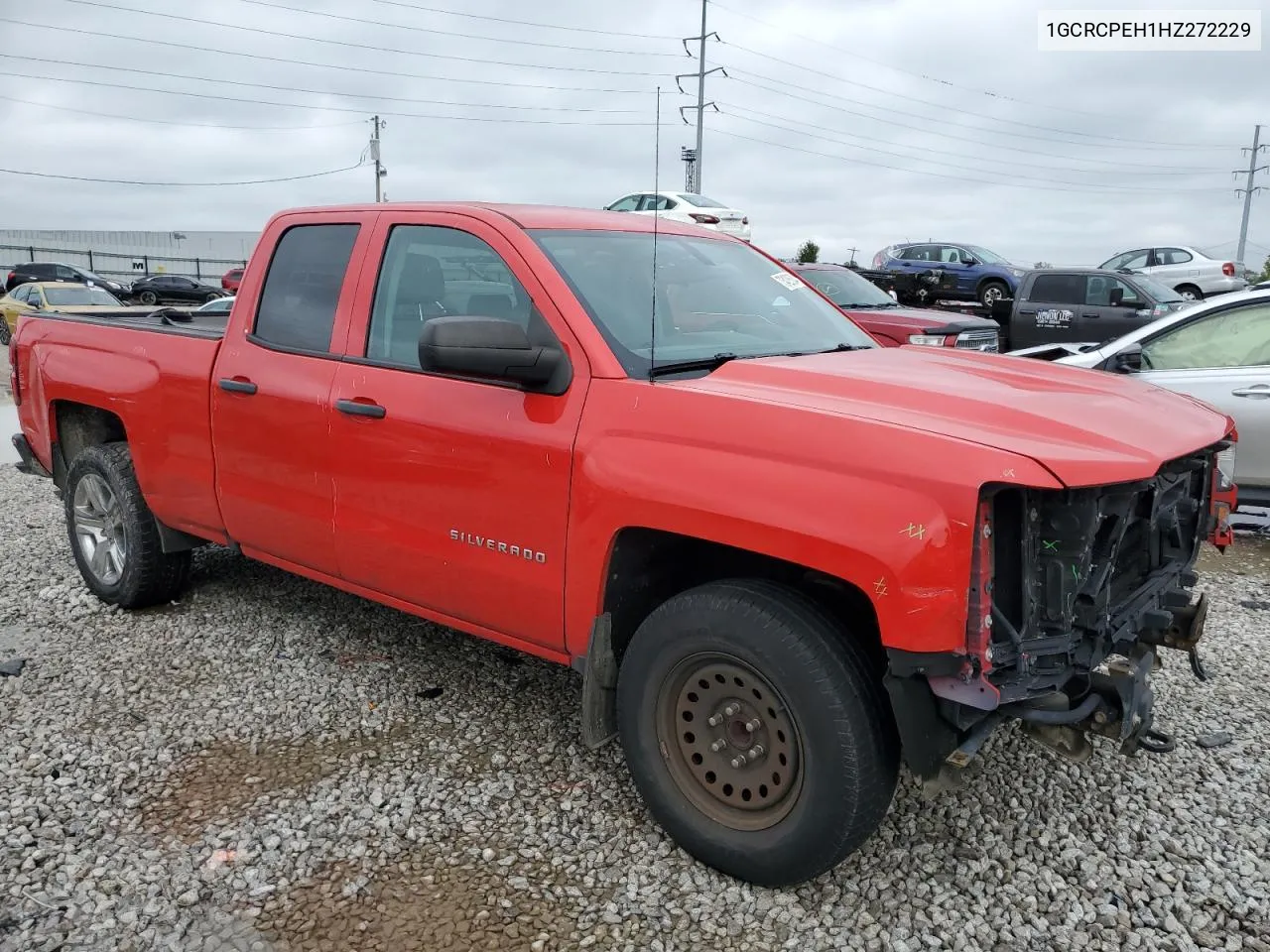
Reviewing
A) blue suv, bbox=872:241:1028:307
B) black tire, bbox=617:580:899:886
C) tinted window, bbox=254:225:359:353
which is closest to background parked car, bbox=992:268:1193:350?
blue suv, bbox=872:241:1028:307

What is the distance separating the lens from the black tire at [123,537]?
16.1ft

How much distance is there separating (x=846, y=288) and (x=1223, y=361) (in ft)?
16.5

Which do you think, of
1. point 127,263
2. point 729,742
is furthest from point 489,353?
point 127,263

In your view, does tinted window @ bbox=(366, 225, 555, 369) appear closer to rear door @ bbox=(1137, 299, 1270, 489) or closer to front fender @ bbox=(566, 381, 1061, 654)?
front fender @ bbox=(566, 381, 1061, 654)

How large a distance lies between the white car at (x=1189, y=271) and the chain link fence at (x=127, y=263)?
3456cm

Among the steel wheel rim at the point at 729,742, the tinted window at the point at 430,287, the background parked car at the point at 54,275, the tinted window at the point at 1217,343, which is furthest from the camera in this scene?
the background parked car at the point at 54,275

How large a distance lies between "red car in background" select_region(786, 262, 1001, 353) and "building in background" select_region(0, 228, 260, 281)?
137 ft

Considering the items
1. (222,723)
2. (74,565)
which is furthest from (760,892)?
(74,565)

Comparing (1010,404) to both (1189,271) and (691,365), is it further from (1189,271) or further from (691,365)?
(1189,271)

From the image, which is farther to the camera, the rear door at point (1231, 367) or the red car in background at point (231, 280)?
the red car in background at point (231, 280)

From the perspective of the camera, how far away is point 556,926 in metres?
2.75

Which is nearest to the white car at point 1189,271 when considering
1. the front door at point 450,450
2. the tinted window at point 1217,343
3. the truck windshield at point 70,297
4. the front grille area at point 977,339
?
the front grille area at point 977,339

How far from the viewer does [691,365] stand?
10.3ft

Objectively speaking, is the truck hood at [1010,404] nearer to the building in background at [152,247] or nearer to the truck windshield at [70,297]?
the truck windshield at [70,297]
